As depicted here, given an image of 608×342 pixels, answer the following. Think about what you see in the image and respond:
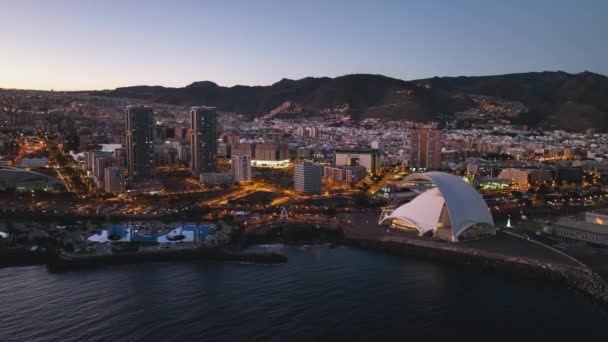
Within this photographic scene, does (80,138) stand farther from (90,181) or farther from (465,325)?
(465,325)

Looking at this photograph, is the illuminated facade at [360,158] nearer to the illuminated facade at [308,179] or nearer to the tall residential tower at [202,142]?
the illuminated facade at [308,179]

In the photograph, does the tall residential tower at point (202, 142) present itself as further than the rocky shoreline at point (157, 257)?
Yes

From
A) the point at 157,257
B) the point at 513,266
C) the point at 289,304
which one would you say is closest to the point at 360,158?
the point at 513,266

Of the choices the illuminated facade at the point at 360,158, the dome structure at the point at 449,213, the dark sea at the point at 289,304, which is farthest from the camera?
the illuminated facade at the point at 360,158

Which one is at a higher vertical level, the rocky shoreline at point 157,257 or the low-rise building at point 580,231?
the low-rise building at point 580,231

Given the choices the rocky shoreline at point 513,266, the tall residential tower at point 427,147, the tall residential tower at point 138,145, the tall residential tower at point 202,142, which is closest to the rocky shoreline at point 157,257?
the rocky shoreline at point 513,266

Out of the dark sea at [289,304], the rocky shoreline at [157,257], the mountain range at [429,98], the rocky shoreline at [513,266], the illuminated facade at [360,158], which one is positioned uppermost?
the mountain range at [429,98]

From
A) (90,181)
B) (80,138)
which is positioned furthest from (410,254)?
(80,138)

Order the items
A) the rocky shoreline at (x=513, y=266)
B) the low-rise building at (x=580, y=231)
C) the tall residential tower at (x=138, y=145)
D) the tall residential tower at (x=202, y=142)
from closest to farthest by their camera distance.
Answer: the rocky shoreline at (x=513, y=266), the low-rise building at (x=580, y=231), the tall residential tower at (x=138, y=145), the tall residential tower at (x=202, y=142)

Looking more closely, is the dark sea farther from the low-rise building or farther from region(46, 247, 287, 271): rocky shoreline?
the low-rise building
